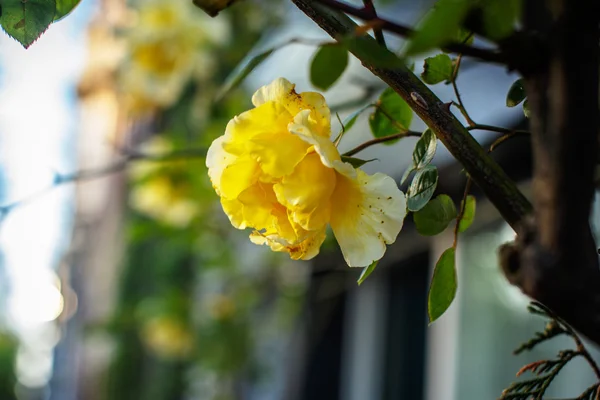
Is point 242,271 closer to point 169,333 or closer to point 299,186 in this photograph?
point 169,333

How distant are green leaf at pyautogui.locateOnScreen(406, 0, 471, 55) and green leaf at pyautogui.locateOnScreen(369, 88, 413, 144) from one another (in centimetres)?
23

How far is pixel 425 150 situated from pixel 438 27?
169 millimetres

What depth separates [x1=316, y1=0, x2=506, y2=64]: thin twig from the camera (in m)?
0.22

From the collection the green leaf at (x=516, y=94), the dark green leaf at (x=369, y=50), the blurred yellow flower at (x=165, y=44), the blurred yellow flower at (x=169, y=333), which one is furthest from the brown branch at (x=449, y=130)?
the blurred yellow flower at (x=169, y=333)

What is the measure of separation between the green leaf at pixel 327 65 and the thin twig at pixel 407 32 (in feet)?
0.12

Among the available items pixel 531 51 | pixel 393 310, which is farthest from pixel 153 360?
pixel 531 51

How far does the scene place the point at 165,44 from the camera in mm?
1509

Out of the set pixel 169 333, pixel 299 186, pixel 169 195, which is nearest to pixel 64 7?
pixel 299 186

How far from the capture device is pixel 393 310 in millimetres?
2352

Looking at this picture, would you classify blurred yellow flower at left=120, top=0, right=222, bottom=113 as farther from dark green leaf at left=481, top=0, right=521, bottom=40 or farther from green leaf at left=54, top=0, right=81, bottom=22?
dark green leaf at left=481, top=0, right=521, bottom=40

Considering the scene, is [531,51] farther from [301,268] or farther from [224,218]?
[301,268]

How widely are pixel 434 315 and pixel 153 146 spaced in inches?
52.7

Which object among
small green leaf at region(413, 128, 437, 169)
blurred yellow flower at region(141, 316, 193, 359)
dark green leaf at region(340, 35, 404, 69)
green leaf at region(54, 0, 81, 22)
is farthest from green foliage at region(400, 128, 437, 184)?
blurred yellow flower at region(141, 316, 193, 359)

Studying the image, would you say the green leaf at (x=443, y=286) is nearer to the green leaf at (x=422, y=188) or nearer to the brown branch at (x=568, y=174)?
the green leaf at (x=422, y=188)
